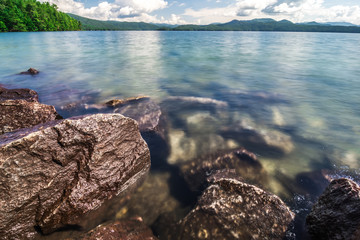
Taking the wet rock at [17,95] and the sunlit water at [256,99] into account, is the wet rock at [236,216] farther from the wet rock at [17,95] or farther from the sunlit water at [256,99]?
the wet rock at [17,95]

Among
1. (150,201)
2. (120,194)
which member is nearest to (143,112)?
(120,194)

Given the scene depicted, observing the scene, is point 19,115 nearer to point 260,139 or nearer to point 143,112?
point 143,112

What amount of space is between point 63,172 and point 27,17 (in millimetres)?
126822

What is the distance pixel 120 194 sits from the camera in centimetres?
491

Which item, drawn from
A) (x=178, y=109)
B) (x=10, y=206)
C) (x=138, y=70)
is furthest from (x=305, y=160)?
(x=138, y=70)

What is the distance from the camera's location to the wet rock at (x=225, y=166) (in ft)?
18.0

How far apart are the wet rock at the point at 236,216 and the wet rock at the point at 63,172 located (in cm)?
199

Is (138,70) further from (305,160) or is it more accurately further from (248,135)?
(305,160)

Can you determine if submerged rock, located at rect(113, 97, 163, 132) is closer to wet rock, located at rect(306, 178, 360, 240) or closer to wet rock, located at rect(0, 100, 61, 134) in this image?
wet rock, located at rect(0, 100, 61, 134)

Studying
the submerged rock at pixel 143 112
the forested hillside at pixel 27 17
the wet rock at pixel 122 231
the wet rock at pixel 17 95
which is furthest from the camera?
the forested hillside at pixel 27 17

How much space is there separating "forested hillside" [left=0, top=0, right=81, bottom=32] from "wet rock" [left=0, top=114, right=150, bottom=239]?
11166cm

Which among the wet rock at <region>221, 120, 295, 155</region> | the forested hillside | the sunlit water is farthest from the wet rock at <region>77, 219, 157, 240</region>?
the forested hillside

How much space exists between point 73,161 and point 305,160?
283 inches

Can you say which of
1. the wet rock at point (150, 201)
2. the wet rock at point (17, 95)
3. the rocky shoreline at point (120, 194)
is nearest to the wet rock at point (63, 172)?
the rocky shoreline at point (120, 194)
